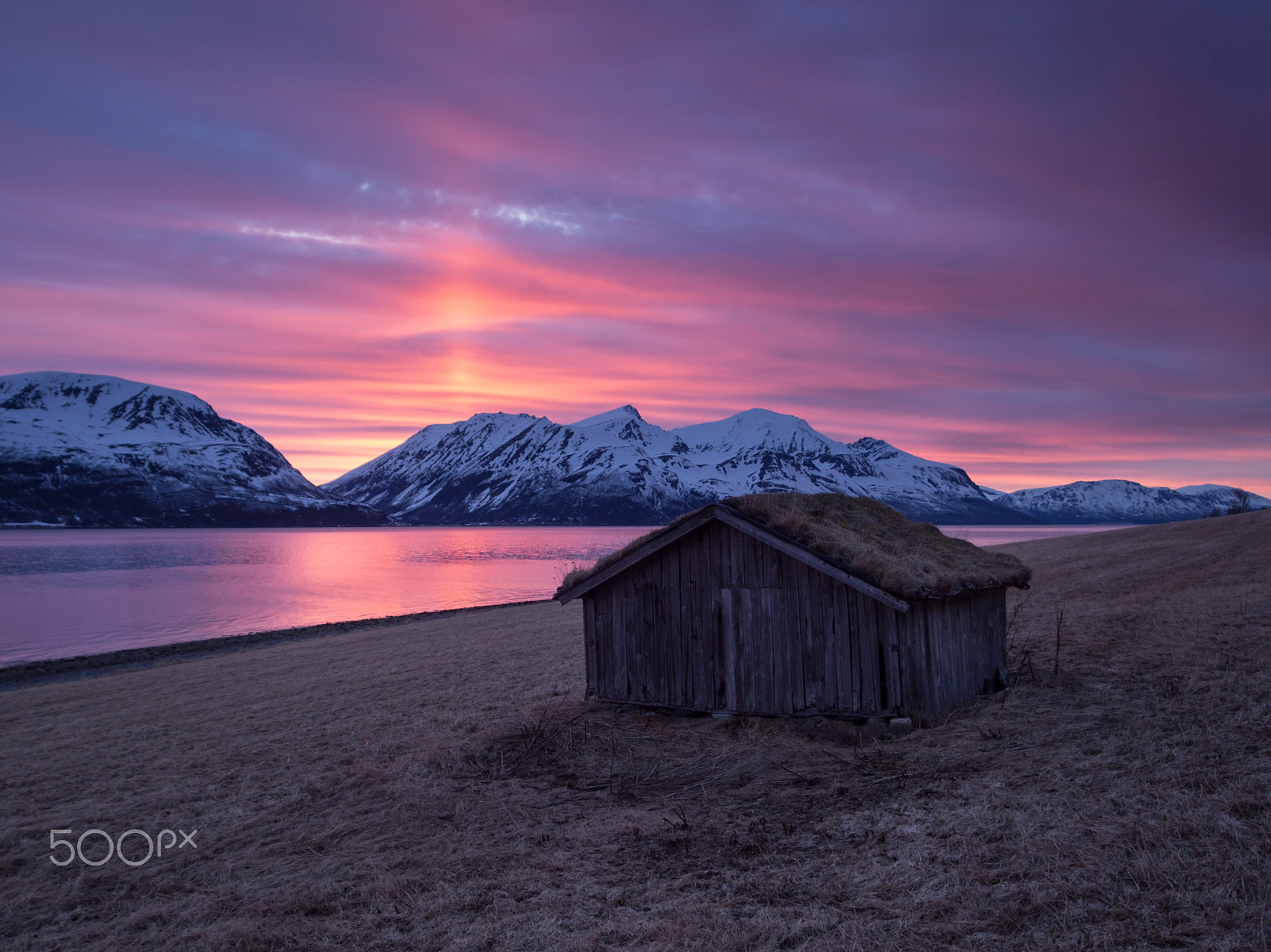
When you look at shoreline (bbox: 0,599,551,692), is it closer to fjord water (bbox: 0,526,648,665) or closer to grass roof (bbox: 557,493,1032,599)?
fjord water (bbox: 0,526,648,665)

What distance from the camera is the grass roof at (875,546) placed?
1295 cm

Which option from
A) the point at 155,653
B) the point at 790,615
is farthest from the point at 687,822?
the point at 155,653

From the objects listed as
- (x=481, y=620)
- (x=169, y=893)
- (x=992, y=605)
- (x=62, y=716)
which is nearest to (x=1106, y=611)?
(x=992, y=605)

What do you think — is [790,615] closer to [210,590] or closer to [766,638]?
[766,638]

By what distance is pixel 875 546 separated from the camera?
14.2 metres

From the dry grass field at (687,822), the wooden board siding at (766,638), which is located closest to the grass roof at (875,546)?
the wooden board siding at (766,638)

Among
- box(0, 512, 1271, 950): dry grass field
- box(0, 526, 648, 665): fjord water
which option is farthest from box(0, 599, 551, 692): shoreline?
box(0, 512, 1271, 950): dry grass field

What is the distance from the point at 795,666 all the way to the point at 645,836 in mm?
5474

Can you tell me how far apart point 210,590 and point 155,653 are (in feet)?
120

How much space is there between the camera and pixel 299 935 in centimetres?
724

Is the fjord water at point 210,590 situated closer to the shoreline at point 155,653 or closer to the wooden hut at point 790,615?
the shoreline at point 155,653

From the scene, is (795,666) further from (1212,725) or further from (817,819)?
(1212,725)

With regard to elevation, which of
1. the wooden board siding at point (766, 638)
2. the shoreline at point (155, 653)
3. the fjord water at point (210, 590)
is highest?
the wooden board siding at point (766, 638)

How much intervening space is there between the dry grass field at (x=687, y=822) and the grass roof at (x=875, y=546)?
2.27m
